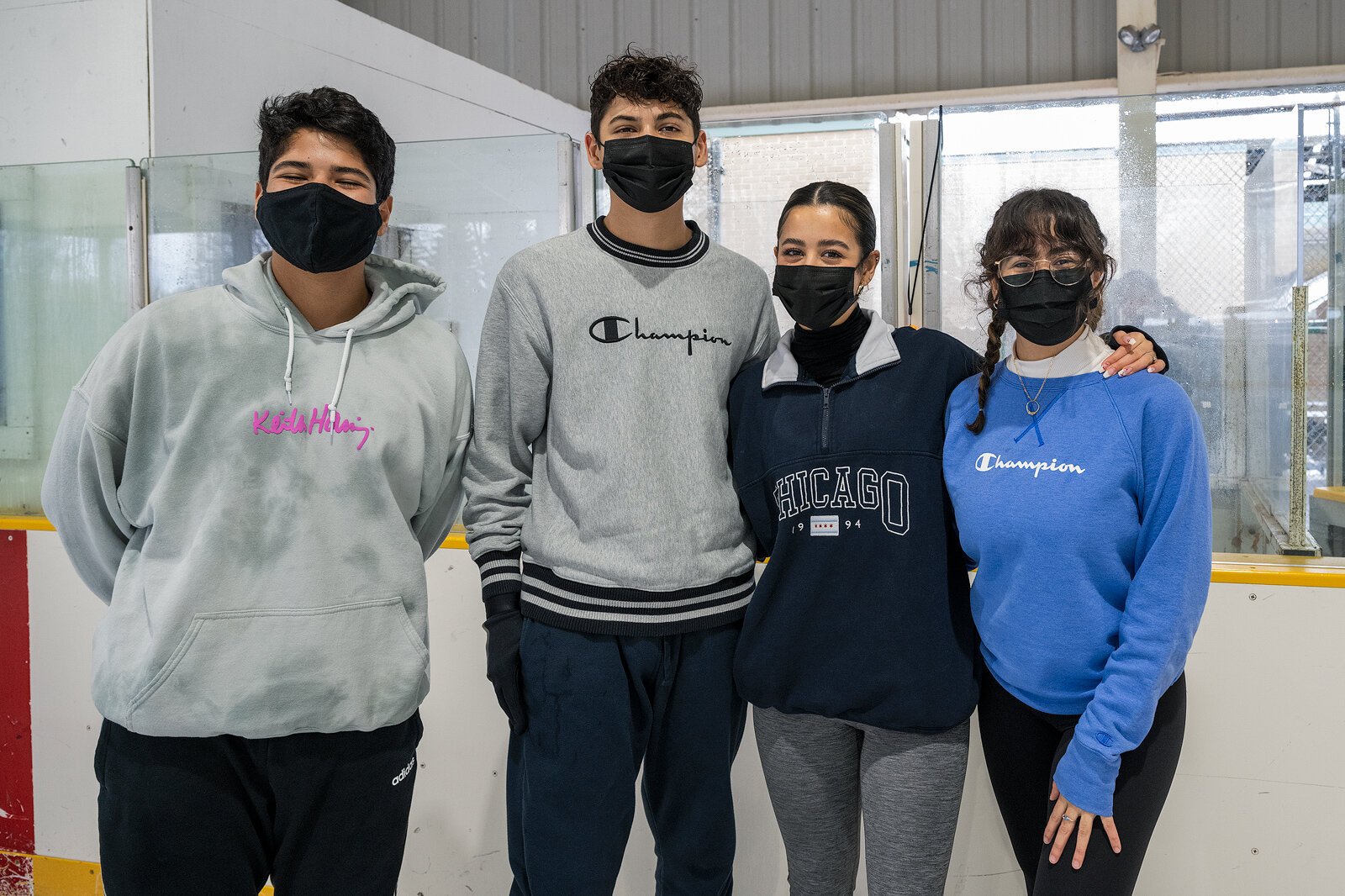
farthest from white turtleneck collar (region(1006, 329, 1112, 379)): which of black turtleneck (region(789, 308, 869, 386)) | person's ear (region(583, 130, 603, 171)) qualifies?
person's ear (region(583, 130, 603, 171))

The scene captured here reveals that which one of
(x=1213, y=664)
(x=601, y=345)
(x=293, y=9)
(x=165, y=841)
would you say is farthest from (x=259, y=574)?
(x=293, y=9)

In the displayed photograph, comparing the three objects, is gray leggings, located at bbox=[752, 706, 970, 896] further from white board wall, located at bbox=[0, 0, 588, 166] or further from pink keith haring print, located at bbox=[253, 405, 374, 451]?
white board wall, located at bbox=[0, 0, 588, 166]

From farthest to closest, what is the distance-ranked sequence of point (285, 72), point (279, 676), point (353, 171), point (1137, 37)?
point (1137, 37) → point (285, 72) → point (353, 171) → point (279, 676)

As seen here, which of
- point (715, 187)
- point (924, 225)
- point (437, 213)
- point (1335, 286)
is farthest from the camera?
point (437, 213)

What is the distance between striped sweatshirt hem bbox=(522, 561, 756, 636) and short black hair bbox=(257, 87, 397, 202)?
68 centimetres

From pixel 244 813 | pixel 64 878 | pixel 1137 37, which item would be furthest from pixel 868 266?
pixel 1137 37

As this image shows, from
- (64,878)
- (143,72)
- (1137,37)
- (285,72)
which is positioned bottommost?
(64,878)

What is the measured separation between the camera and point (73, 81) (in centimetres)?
284

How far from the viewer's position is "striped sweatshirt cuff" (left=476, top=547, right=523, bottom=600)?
1.54 meters

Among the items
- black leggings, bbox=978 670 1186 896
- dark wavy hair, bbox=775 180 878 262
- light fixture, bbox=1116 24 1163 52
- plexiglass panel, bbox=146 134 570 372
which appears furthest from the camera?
light fixture, bbox=1116 24 1163 52

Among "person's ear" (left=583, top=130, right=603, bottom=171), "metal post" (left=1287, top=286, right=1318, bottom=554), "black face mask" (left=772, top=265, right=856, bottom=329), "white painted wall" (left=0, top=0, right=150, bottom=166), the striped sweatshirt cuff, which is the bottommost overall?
the striped sweatshirt cuff

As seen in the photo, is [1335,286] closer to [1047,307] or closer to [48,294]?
[1047,307]

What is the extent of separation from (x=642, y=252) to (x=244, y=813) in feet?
3.38

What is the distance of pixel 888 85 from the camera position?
19.5 feet
